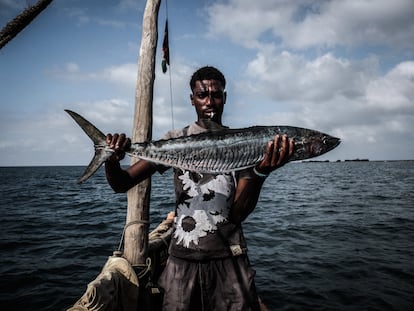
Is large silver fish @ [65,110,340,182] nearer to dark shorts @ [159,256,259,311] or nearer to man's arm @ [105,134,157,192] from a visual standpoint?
man's arm @ [105,134,157,192]

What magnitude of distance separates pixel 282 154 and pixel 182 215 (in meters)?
1.36

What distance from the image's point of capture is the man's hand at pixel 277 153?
316 centimetres

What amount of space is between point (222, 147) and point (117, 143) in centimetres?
122

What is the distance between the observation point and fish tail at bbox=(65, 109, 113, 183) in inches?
129

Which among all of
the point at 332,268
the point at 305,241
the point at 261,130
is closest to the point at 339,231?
the point at 305,241

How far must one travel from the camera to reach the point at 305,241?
1369 centimetres

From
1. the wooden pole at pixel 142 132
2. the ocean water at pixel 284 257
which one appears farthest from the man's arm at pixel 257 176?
the ocean water at pixel 284 257

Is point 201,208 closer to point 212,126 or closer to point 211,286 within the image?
point 211,286

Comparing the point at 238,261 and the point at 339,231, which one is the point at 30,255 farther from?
the point at 339,231

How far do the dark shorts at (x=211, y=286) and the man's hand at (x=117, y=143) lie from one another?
4.73ft

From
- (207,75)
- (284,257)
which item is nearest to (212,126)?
(207,75)

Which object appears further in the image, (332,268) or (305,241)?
(305,241)

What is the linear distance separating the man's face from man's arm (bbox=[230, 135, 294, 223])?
833 millimetres

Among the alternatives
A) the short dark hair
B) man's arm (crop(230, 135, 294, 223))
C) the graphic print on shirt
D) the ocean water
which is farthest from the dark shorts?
the ocean water
